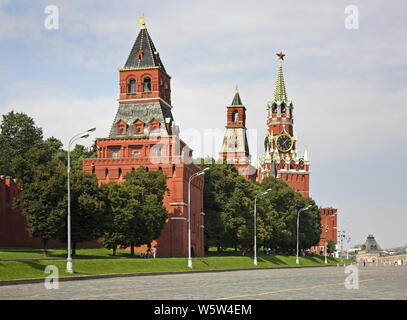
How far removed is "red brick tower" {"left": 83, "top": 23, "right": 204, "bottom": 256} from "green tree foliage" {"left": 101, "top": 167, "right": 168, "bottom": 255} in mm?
6233

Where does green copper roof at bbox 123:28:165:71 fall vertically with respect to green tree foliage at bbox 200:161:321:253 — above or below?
above

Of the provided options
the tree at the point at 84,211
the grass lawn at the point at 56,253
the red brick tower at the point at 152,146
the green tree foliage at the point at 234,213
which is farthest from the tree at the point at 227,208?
the tree at the point at 84,211

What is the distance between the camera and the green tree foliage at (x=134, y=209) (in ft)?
219

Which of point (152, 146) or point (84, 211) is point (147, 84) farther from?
point (84, 211)

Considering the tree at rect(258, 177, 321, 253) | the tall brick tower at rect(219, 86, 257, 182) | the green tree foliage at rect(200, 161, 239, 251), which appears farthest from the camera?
the tall brick tower at rect(219, 86, 257, 182)

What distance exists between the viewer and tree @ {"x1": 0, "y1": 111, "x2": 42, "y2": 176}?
→ 338 ft

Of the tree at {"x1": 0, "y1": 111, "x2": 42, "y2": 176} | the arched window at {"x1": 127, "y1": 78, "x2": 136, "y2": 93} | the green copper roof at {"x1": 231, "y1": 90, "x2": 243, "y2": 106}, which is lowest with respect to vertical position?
the tree at {"x1": 0, "y1": 111, "x2": 42, "y2": 176}

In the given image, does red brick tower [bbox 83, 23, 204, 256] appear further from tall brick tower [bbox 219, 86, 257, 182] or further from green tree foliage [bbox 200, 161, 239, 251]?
tall brick tower [bbox 219, 86, 257, 182]

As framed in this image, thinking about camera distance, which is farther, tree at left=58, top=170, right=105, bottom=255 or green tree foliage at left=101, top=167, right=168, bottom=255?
green tree foliage at left=101, top=167, right=168, bottom=255

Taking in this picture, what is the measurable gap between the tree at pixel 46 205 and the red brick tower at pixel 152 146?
82.0 ft

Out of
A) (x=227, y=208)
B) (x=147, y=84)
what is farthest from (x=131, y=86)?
(x=227, y=208)

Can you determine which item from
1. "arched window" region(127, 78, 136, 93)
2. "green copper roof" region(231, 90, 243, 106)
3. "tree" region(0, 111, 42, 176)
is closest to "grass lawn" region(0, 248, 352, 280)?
"arched window" region(127, 78, 136, 93)

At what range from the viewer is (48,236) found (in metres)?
60.7

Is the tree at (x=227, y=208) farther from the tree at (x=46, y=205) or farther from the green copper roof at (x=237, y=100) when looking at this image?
the green copper roof at (x=237, y=100)
